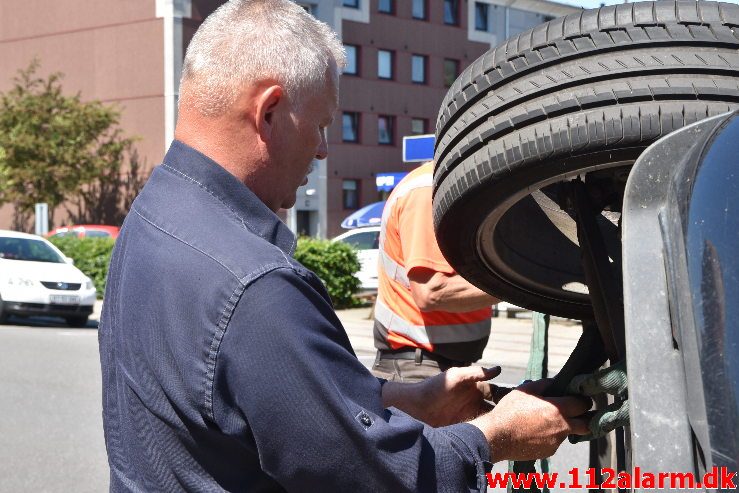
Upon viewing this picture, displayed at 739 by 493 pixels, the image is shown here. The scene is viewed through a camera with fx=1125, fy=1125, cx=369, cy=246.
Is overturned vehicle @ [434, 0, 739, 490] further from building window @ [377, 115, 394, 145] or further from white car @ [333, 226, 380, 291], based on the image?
building window @ [377, 115, 394, 145]

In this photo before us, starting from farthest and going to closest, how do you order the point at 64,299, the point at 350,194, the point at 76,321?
the point at 350,194 < the point at 76,321 < the point at 64,299

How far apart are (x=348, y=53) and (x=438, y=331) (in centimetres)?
4101

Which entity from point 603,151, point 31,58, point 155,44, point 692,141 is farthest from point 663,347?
point 31,58

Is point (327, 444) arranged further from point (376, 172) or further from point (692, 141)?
point (376, 172)

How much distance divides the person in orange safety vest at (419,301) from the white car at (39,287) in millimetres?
13196

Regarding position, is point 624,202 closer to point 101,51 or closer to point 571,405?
point 571,405

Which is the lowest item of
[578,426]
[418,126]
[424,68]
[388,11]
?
[578,426]

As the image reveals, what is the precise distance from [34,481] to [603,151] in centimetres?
539

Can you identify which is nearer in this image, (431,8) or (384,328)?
(384,328)

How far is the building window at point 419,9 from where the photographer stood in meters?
45.8

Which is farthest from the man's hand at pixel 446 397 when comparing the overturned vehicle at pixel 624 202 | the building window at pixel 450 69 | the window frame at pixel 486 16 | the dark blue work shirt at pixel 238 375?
the window frame at pixel 486 16

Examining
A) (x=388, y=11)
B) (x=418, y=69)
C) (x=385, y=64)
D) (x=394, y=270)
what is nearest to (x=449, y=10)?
(x=418, y=69)

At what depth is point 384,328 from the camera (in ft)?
14.6

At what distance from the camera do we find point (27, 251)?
17.7m
